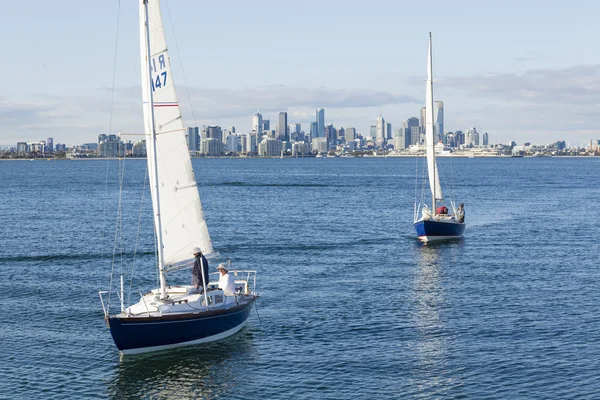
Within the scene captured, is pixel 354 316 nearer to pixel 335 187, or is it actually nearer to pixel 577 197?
pixel 577 197

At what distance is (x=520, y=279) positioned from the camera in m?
50.2

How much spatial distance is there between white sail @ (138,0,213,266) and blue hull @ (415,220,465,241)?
3439 centimetres

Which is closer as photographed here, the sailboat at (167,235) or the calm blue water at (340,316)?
the calm blue water at (340,316)

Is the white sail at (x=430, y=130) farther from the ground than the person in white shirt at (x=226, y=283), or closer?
farther from the ground

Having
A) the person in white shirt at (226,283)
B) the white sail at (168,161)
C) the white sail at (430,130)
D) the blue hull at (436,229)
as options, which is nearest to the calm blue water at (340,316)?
the blue hull at (436,229)

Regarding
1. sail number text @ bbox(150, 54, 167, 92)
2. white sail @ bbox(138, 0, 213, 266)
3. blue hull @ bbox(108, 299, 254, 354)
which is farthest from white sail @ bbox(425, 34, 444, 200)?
sail number text @ bbox(150, 54, 167, 92)

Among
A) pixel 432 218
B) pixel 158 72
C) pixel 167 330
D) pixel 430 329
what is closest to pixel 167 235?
pixel 167 330

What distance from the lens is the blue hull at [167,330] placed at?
3250cm

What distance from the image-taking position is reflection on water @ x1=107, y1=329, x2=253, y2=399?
3012 centimetres

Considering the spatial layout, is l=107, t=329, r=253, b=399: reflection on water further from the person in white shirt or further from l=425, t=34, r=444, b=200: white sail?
l=425, t=34, r=444, b=200: white sail

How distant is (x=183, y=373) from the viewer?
3200 cm

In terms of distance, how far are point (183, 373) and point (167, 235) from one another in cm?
615

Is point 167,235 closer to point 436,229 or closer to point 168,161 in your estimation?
point 168,161

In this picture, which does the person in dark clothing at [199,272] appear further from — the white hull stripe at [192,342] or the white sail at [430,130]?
the white sail at [430,130]
